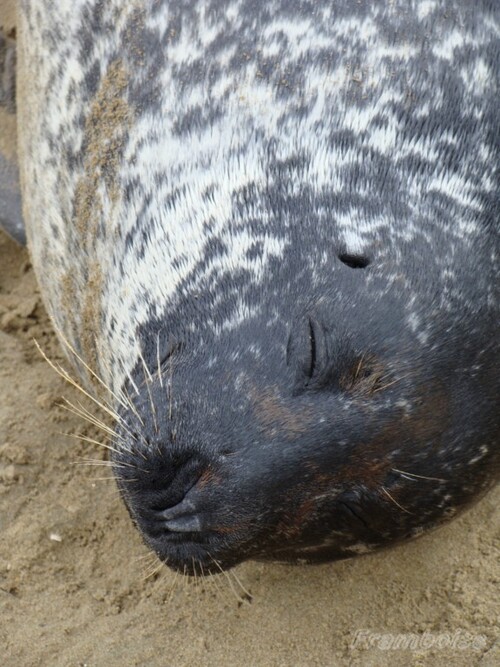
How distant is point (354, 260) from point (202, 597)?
1420 mm

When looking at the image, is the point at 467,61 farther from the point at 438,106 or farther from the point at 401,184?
the point at 401,184

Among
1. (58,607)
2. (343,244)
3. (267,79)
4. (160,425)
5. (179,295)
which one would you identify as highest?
A: (267,79)

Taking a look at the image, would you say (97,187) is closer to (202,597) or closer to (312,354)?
(312,354)

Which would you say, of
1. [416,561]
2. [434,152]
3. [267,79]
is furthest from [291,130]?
[416,561]

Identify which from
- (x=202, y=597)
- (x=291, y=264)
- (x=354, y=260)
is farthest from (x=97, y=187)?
(x=202, y=597)

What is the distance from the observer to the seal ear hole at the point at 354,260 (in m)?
2.77

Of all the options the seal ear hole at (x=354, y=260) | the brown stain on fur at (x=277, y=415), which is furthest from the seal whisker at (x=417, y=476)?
the seal ear hole at (x=354, y=260)

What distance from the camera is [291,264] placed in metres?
2.79

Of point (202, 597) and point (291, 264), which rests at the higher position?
point (291, 264)

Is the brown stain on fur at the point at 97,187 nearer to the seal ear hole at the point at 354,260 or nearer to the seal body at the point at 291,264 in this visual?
the seal body at the point at 291,264

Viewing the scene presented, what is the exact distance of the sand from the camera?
10.8 ft

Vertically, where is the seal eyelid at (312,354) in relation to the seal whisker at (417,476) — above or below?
above

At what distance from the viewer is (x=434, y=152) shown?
299 cm

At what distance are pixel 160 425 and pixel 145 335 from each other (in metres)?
0.38
